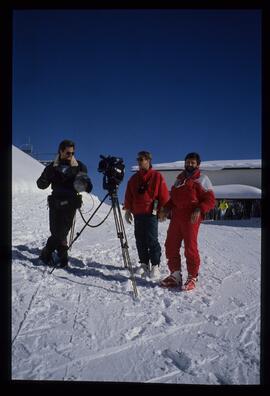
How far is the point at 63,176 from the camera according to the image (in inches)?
150

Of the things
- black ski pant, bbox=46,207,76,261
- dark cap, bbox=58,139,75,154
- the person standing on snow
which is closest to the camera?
dark cap, bbox=58,139,75,154

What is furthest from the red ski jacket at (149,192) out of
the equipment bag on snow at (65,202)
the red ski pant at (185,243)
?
the equipment bag on snow at (65,202)

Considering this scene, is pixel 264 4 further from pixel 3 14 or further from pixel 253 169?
pixel 253 169

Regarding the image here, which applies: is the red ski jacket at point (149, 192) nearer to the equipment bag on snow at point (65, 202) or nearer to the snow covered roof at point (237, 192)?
the equipment bag on snow at point (65, 202)

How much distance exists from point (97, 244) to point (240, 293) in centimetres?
274

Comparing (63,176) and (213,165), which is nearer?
(63,176)

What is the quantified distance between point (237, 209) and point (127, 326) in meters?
18.7

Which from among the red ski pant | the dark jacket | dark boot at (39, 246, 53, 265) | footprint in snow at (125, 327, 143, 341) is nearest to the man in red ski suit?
the red ski pant

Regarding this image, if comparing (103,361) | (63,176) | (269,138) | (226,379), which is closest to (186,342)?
(226,379)

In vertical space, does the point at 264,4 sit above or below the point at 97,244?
above

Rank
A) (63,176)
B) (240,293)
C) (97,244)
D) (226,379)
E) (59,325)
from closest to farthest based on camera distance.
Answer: (226,379), (59,325), (240,293), (63,176), (97,244)

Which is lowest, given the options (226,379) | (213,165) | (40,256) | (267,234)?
(226,379)

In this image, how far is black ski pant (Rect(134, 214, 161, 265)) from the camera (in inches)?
149

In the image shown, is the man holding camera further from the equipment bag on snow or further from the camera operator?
the equipment bag on snow
